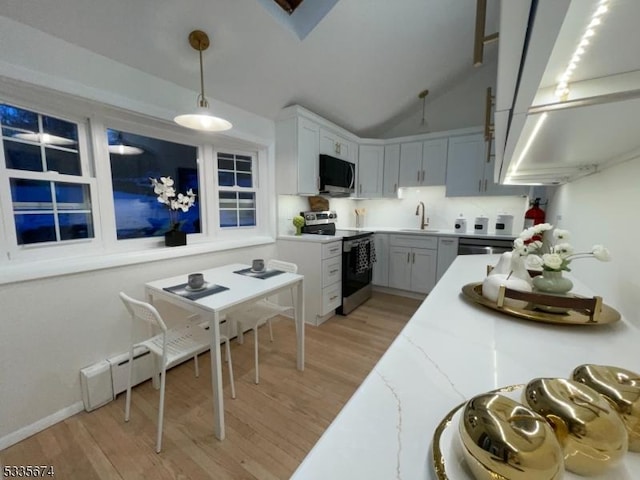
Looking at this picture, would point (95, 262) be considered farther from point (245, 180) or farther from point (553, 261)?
point (553, 261)

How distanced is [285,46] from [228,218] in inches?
66.2

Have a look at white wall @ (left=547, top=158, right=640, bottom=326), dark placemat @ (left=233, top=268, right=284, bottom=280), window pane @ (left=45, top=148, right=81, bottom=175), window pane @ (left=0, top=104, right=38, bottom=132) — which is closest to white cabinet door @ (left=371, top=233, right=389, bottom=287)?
dark placemat @ (left=233, top=268, right=284, bottom=280)

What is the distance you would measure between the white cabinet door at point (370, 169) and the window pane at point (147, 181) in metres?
2.43

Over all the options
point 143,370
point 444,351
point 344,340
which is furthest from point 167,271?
point 444,351

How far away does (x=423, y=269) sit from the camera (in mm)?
3590

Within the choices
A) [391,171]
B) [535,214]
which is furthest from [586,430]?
[391,171]

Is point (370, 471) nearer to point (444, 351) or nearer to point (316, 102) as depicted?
point (444, 351)

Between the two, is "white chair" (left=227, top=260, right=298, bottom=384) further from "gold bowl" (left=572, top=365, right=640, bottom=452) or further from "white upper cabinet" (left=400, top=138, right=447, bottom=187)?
"white upper cabinet" (left=400, top=138, right=447, bottom=187)

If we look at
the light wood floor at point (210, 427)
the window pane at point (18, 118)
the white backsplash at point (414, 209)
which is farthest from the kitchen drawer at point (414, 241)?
the window pane at point (18, 118)

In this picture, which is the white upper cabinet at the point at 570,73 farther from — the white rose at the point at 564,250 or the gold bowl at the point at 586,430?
the gold bowl at the point at 586,430

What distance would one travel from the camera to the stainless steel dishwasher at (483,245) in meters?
3.11

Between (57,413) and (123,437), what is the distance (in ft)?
1.62

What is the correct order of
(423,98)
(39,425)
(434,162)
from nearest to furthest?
(39,425)
(434,162)
(423,98)

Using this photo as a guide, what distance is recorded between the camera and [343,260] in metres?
3.08
